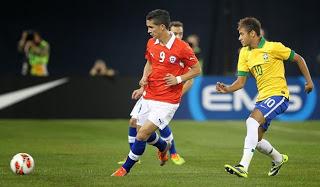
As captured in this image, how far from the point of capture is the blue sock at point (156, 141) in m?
11.1

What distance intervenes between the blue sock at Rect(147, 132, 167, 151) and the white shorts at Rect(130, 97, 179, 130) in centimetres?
39

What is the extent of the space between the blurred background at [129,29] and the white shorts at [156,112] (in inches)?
618

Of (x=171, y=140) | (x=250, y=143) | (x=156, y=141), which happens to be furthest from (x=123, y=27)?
(x=250, y=143)

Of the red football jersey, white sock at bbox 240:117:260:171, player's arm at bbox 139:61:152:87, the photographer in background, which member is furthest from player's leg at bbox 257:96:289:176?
the photographer in background

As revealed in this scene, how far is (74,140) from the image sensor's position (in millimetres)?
16172

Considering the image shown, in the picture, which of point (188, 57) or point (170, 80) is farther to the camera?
point (188, 57)

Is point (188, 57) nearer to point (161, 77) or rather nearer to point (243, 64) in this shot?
point (161, 77)

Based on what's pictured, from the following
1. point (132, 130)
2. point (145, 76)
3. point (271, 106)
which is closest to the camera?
point (271, 106)

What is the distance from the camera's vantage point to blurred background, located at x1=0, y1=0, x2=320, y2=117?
88.4 ft

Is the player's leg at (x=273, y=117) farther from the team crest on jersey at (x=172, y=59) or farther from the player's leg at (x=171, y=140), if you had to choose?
the player's leg at (x=171, y=140)

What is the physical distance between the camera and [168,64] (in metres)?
10.4

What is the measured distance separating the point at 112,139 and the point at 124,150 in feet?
7.65

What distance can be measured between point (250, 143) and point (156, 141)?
1739 millimetres

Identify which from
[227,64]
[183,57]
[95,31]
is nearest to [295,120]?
[227,64]
